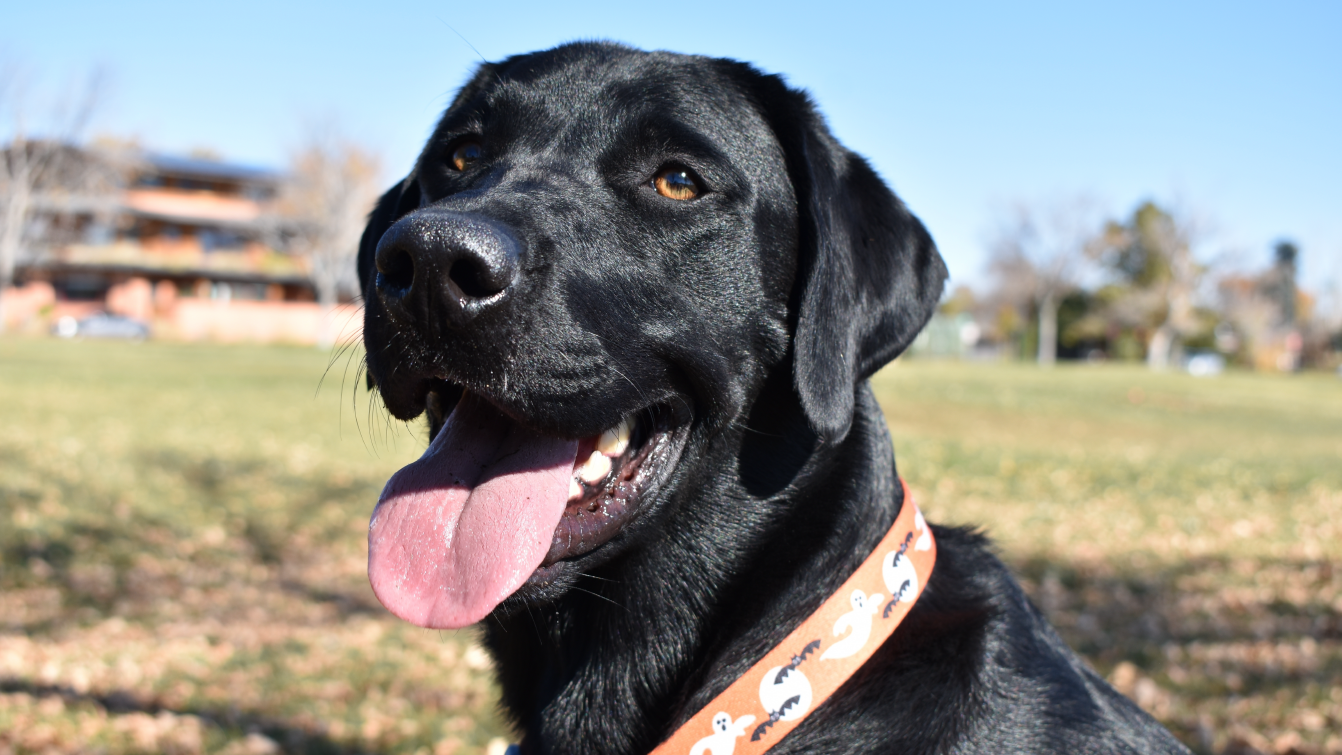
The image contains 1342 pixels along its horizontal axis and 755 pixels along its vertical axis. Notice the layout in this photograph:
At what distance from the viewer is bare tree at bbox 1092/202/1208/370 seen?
189 feet

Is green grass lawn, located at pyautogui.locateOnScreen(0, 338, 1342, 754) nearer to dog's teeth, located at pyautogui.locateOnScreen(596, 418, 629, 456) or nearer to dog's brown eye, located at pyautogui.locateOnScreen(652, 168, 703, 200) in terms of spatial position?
dog's teeth, located at pyautogui.locateOnScreen(596, 418, 629, 456)

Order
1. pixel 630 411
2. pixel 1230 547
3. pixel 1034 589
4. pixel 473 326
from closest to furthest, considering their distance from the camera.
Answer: pixel 473 326
pixel 630 411
pixel 1034 589
pixel 1230 547

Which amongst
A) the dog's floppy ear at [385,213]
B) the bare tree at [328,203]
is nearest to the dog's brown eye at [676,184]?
the dog's floppy ear at [385,213]

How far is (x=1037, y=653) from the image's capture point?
2162 millimetres

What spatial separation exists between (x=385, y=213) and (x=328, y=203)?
5390 cm

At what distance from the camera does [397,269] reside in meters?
1.85

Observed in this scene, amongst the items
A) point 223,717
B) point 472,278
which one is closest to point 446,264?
point 472,278

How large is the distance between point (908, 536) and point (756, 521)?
1.17 feet

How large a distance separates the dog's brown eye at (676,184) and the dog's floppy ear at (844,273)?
0.95ft

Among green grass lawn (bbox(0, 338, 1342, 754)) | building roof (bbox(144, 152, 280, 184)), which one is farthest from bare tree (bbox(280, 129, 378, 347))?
green grass lawn (bbox(0, 338, 1342, 754))

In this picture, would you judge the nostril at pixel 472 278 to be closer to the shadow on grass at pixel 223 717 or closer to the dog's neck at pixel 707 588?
the dog's neck at pixel 707 588

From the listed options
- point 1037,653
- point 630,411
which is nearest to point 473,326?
point 630,411

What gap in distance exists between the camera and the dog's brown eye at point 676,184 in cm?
225

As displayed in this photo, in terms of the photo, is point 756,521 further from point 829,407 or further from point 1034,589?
point 1034,589
